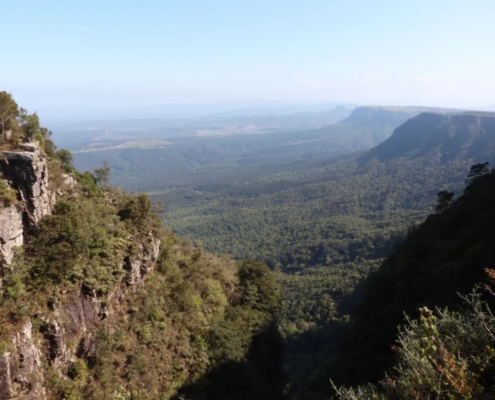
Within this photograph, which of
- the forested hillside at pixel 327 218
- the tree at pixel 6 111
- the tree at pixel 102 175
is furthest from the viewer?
the forested hillside at pixel 327 218

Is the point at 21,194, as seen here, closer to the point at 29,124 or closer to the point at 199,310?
the point at 29,124

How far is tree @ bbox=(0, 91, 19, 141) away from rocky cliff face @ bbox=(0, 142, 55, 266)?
1.93 metres

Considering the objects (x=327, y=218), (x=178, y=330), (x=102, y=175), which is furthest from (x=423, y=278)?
(x=327, y=218)

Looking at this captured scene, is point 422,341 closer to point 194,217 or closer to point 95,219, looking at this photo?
point 95,219

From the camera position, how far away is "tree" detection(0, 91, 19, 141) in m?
15.5

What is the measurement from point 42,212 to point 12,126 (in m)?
4.59

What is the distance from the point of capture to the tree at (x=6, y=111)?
50.8 feet

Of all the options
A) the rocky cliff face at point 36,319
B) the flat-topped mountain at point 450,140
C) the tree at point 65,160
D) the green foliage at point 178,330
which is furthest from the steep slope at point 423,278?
the flat-topped mountain at point 450,140

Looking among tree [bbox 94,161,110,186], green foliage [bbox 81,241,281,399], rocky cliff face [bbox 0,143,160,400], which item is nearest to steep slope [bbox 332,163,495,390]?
green foliage [bbox 81,241,281,399]

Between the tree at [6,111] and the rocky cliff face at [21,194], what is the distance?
76.1 inches

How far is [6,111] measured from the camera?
52.2 feet

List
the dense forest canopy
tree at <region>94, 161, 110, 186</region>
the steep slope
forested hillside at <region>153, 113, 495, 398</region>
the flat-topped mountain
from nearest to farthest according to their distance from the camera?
the dense forest canopy < the steep slope < tree at <region>94, 161, 110, 186</region> < forested hillside at <region>153, 113, 495, 398</region> < the flat-topped mountain

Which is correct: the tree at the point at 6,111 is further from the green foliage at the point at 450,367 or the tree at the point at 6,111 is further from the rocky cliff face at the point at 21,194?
the green foliage at the point at 450,367

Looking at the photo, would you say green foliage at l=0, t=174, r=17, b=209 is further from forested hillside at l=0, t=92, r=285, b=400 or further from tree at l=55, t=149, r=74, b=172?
tree at l=55, t=149, r=74, b=172
